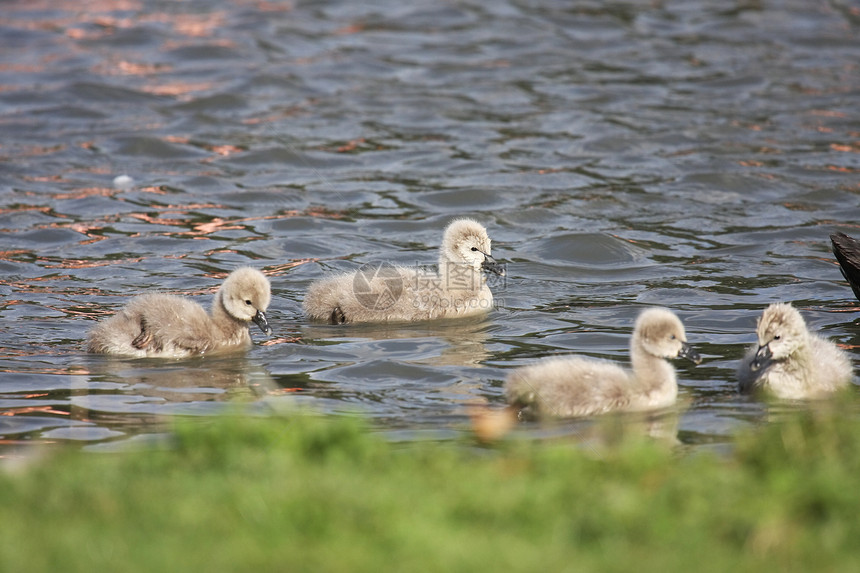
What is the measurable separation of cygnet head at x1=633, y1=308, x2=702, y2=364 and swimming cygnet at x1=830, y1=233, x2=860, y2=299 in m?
2.39

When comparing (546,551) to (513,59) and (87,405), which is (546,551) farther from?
(513,59)

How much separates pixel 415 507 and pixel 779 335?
135 inches

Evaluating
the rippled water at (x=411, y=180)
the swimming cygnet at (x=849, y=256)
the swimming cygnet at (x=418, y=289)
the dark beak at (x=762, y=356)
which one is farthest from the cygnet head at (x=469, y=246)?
the dark beak at (x=762, y=356)

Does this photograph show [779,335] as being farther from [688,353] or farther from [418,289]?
[418,289]

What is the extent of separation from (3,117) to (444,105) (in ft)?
21.2

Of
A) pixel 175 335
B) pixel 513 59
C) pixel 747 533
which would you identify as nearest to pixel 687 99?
pixel 513 59

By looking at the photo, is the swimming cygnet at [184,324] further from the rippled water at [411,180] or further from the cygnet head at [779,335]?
the cygnet head at [779,335]

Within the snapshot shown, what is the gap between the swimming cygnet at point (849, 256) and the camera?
28.7ft

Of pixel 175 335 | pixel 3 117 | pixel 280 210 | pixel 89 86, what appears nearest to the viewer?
pixel 175 335

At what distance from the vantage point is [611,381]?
693 cm

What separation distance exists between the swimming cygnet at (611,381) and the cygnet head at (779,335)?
Answer: 0.44 meters

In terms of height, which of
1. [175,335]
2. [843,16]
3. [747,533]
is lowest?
[747,533]

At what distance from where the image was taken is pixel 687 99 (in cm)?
1717

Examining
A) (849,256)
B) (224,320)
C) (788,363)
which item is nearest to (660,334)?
(788,363)
